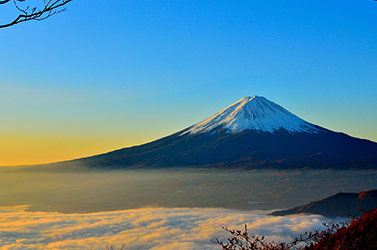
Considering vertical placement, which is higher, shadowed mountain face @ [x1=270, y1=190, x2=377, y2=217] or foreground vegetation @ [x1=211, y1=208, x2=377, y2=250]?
foreground vegetation @ [x1=211, y1=208, x2=377, y2=250]

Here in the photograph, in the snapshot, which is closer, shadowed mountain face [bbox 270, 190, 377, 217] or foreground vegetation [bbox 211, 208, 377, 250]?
foreground vegetation [bbox 211, 208, 377, 250]

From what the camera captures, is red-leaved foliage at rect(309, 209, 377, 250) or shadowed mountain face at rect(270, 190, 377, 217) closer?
red-leaved foliage at rect(309, 209, 377, 250)

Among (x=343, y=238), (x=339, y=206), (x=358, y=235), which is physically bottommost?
(x=339, y=206)

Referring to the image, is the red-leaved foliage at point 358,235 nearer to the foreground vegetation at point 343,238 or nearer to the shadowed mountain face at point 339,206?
the foreground vegetation at point 343,238

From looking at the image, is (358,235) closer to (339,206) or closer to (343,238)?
(343,238)

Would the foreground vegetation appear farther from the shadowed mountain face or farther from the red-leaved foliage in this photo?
the shadowed mountain face

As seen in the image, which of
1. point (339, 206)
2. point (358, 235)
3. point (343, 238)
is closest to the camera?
point (343, 238)

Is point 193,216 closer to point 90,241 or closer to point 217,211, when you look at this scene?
point 217,211

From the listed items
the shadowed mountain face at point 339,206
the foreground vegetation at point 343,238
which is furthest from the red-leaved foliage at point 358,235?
the shadowed mountain face at point 339,206

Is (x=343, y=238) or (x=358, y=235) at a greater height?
(x=343, y=238)

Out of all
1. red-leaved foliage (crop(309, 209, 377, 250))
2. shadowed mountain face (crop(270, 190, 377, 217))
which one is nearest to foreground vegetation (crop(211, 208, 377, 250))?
red-leaved foliage (crop(309, 209, 377, 250))

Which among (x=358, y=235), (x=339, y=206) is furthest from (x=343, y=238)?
(x=339, y=206)

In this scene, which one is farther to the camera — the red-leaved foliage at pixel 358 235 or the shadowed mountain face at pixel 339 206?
the shadowed mountain face at pixel 339 206
